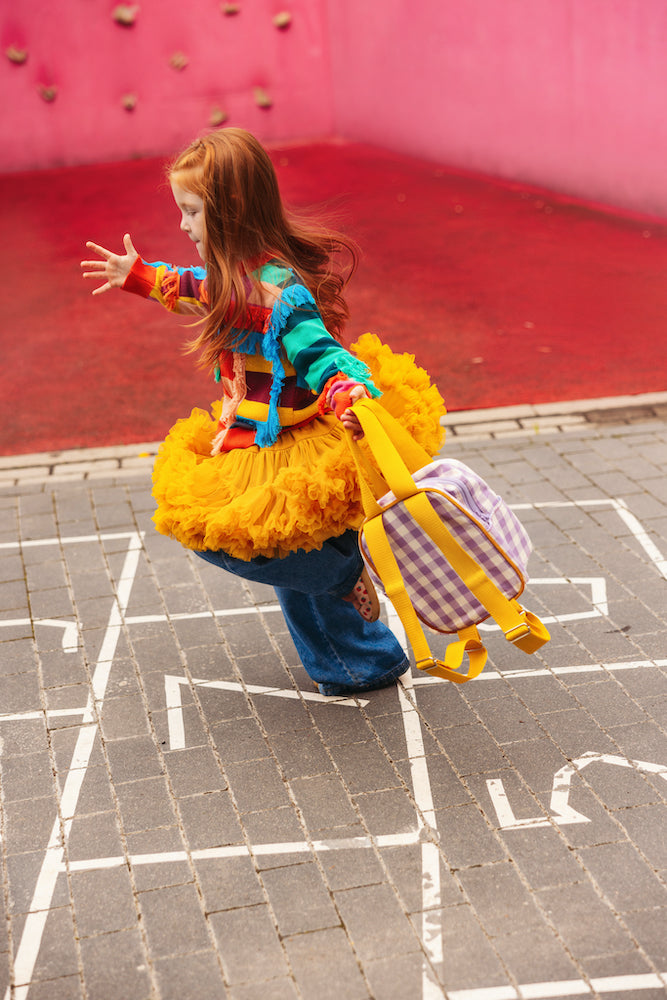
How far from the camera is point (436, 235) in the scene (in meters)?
11.9

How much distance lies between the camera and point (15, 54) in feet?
49.4

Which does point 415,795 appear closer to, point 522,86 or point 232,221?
point 232,221

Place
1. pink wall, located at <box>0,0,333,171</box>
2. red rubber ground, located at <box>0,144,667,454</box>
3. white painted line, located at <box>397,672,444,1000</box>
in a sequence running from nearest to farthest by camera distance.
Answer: white painted line, located at <box>397,672,444,1000</box>
red rubber ground, located at <box>0,144,667,454</box>
pink wall, located at <box>0,0,333,171</box>

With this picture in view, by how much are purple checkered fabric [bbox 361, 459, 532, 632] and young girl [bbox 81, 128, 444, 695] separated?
0.92 ft

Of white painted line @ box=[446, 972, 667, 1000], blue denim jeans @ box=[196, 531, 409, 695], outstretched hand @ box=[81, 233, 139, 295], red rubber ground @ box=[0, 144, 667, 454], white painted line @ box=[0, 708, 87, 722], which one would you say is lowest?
red rubber ground @ box=[0, 144, 667, 454]

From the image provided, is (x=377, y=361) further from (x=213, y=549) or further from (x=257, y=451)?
(x=213, y=549)

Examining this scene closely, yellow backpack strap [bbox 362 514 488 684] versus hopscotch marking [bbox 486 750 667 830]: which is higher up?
yellow backpack strap [bbox 362 514 488 684]

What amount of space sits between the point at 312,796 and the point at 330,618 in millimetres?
731

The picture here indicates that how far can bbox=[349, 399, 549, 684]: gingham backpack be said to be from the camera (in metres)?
3.27

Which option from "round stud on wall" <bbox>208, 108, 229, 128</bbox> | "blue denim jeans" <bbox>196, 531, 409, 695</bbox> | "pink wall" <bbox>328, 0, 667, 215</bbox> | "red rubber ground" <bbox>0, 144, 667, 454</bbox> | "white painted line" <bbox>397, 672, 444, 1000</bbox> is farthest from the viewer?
"round stud on wall" <bbox>208, 108, 229, 128</bbox>

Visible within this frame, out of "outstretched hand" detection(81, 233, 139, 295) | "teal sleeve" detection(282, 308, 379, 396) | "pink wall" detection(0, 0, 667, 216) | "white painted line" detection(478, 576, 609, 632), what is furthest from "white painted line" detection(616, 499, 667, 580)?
"pink wall" detection(0, 0, 667, 216)

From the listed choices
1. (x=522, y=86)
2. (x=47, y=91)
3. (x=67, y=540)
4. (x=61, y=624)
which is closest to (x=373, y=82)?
(x=522, y=86)

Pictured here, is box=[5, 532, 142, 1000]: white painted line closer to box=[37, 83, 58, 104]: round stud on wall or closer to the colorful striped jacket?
the colorful striped jacket

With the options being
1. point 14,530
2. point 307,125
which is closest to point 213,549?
point 14,530
